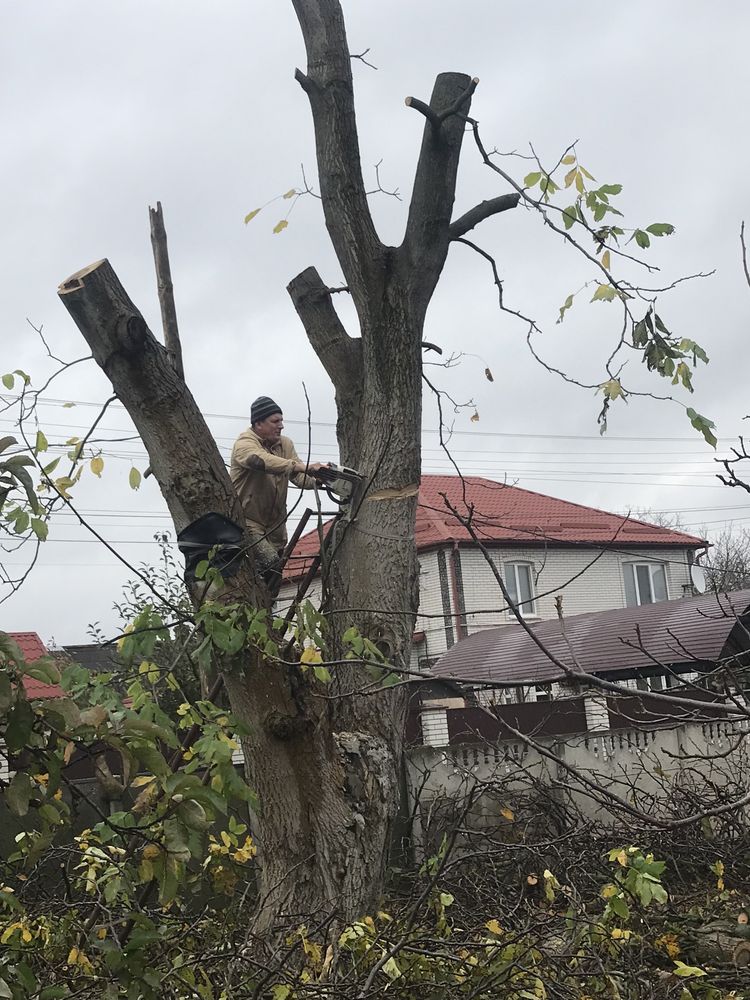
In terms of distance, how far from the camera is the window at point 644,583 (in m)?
32.6

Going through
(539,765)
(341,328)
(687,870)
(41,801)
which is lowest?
(687,870)

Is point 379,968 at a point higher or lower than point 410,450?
lower

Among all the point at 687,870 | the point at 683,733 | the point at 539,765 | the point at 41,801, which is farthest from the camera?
the point at 683,733

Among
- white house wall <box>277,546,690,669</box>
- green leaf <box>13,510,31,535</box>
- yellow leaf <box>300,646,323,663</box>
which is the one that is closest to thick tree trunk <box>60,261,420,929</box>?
yellow leaf <box>300,646,323,663</box>

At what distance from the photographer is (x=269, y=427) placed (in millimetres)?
5758

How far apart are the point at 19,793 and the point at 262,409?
380 cm

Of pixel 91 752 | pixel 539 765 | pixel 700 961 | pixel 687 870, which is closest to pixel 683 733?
pixel 539 765

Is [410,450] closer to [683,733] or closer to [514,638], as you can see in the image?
[683,733]

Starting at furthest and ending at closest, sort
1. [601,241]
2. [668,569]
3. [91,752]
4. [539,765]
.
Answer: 1. [668,569]
2. [539,765]
3. [601,241]
4. [91,752]

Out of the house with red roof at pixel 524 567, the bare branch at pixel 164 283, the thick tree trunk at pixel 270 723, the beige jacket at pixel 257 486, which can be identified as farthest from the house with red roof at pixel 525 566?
the thick tree trunk at pixel 270 723

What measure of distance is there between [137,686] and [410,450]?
66.8 inches

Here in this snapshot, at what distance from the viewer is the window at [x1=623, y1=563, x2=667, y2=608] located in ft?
107

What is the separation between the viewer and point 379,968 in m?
3.78

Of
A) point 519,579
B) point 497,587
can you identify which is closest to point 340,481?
point 497,587
